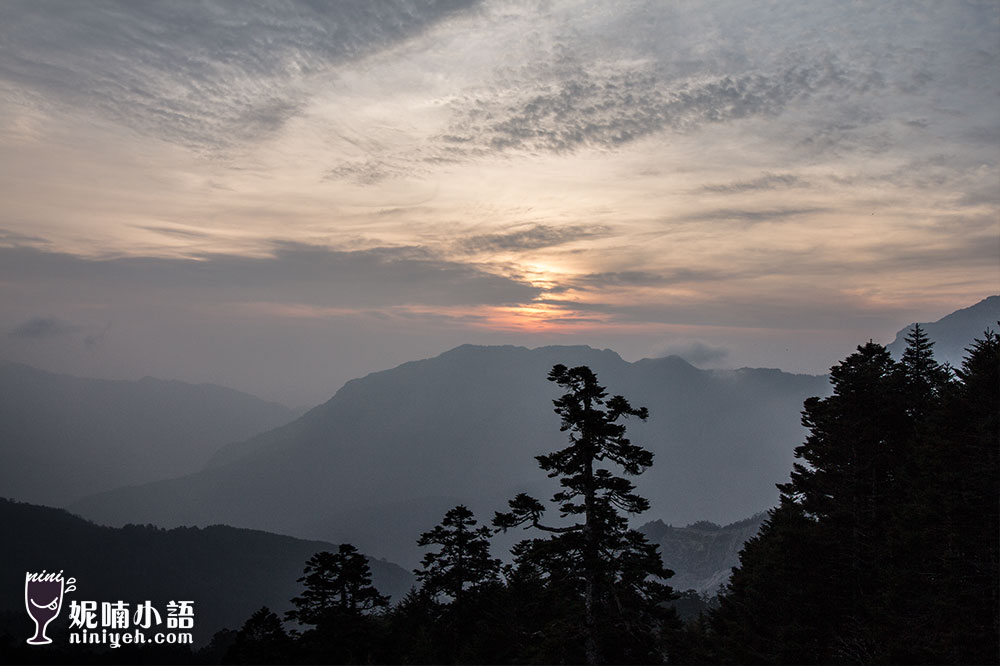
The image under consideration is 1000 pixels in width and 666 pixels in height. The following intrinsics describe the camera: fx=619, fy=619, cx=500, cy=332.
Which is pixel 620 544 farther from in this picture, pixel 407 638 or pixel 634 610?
pixel 407 638

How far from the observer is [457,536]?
136 ft

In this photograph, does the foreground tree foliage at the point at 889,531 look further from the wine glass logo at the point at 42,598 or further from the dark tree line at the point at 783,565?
the wine glass logo at the point at 42,598

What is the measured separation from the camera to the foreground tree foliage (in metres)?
25.1

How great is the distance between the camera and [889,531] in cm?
3170

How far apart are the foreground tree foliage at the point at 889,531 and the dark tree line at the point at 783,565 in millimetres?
100

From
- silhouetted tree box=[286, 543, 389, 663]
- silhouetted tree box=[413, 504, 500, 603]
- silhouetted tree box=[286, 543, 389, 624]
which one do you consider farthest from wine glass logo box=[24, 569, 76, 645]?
silhouetted tree box=[413, 504, 500, 603]

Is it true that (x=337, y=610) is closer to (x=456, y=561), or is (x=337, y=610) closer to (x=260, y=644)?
(x=260, y=644)

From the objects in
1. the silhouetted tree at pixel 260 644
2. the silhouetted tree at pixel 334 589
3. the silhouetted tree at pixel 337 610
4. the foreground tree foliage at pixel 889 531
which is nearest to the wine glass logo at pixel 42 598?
the silhouetted tree at pixel 260 644

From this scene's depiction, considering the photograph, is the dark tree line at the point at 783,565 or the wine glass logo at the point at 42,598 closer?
the dark tree line at the point at 783,565

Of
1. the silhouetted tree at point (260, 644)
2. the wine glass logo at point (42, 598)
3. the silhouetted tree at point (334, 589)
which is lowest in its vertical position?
the silhouetted tree at point (260, 644)

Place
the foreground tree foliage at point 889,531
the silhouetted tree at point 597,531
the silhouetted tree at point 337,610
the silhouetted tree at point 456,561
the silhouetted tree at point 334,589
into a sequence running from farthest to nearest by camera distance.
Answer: the silhouetted tree at point 456,561
the silhouetted tree at point 334,589
the silhouetted tree at point 337,610
the foreground tree foliage at point 889,531
the silhouetted tree at point 597,531

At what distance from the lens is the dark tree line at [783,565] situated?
2381 centimetres

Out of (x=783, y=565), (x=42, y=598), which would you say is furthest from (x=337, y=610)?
(x=783, y=565)

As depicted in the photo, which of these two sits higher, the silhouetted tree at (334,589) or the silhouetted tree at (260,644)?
the silhouetted tree at (334,589)
